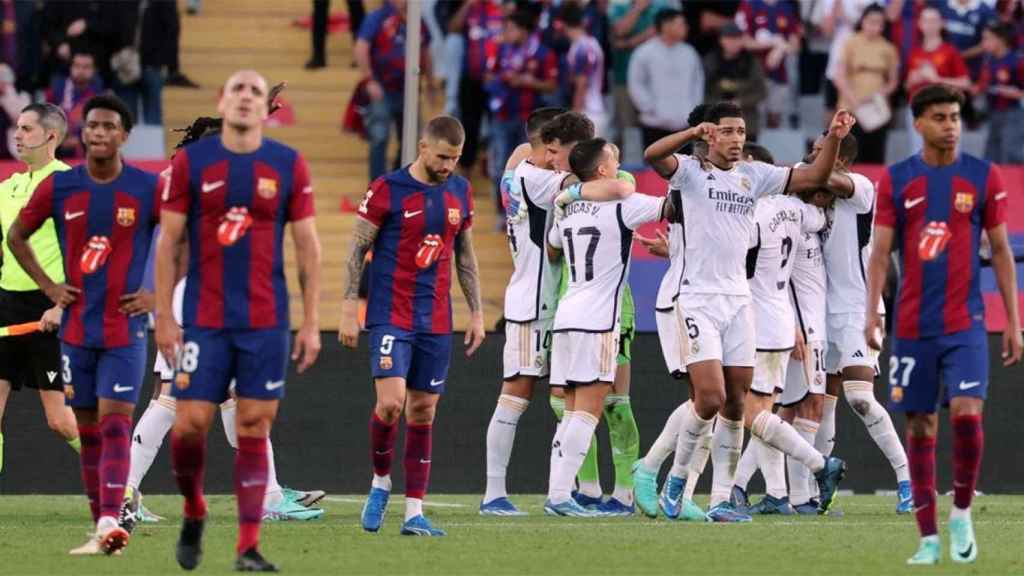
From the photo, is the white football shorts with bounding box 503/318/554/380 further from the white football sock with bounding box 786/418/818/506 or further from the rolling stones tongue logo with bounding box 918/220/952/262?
the rolling stones tongue logo with bounding box 918/220/952/262

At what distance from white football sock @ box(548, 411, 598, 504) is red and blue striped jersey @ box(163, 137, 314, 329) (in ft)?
12.1

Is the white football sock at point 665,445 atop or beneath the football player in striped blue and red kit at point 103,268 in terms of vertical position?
beneath

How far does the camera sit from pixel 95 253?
10.6 metres

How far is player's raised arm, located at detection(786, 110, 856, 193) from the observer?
10992 millimetres

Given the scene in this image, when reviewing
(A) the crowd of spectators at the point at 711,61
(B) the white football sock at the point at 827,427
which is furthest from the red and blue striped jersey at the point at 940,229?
(A) the crowd of spectators at the point at 711,61

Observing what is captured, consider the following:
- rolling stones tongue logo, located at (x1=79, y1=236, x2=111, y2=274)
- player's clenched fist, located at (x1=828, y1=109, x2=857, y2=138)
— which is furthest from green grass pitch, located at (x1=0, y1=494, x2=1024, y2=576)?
player's clenched fist, located at (x1=828, y1=109, x2=857, y2=138)

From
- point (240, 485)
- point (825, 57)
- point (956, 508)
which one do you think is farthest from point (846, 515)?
point (825, 57)

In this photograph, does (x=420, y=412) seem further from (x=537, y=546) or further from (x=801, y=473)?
(x=801, y=473)

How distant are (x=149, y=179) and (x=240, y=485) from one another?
6.30 ft

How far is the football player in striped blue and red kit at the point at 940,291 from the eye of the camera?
1004 cm

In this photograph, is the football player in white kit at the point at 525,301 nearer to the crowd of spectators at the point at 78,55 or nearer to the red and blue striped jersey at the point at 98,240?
the red and blue striped jersey at the point at 98,240

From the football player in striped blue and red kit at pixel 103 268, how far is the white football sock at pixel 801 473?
4.88m

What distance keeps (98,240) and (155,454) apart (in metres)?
2.74

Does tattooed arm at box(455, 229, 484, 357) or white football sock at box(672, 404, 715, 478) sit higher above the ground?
tattooed arm at box(455, 229, 484, 357)
